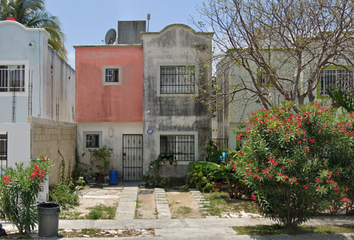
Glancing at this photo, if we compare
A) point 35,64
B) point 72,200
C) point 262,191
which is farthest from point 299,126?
point 35,64

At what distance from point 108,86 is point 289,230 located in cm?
1117

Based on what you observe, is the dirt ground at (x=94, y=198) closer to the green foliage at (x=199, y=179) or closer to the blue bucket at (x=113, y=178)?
the blue bucket at (x=113, y=178)

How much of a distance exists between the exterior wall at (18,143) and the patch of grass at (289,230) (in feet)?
22.9

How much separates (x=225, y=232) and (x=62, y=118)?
12.8 m

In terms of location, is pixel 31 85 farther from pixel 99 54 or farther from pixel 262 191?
pixel 262 191

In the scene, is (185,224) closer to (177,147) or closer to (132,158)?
(177,147)

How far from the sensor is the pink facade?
1686 cm

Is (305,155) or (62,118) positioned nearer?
(305,155)

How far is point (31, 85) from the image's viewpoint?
15.6m

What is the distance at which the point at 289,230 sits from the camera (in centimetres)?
902

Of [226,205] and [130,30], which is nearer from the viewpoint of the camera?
[226,205]

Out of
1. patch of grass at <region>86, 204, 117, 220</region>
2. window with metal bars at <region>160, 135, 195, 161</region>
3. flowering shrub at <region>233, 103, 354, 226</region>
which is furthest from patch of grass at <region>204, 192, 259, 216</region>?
patch of grass at <region>86, 204, 117, 220</region>

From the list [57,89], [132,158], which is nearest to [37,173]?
[132,158]

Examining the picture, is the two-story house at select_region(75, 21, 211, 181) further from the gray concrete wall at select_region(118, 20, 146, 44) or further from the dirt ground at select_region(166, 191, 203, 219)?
the gray concrete wall at select_region(118, 20, 146, 44)
